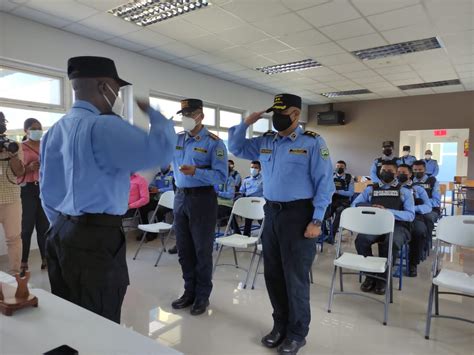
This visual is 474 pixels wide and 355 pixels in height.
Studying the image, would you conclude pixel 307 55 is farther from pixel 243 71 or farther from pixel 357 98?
pixel 357 98

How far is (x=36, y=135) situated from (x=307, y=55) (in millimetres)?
4230

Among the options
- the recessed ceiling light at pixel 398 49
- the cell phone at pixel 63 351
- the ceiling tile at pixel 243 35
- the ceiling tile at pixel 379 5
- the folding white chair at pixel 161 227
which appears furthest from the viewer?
the recessed ceiling light at pixel 398 49

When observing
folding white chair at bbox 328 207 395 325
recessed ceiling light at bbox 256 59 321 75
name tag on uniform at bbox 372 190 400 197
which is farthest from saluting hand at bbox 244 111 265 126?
recessed ceiling light at bbox 256 59 321 75

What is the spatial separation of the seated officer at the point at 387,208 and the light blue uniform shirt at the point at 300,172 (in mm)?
1496

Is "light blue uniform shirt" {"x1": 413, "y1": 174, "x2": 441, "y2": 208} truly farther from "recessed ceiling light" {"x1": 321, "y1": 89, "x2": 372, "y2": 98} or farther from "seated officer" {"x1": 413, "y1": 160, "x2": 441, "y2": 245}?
"recessed ceiling light" {"x1": 321, "y1": 89, "x2": 372, "y2": 98}

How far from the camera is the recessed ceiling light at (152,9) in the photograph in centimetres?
387

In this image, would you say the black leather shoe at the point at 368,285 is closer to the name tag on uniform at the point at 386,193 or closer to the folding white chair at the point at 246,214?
the name tag on uniform at the point at 386,193

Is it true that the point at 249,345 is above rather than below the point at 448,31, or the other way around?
below

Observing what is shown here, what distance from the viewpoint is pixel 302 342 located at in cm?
217

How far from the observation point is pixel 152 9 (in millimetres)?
4074

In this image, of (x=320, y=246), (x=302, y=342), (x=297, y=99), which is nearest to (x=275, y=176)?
(x=297, y=99)

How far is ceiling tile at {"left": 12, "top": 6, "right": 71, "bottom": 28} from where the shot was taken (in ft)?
12.9

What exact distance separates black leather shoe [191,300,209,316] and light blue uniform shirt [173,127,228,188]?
3.11 ft

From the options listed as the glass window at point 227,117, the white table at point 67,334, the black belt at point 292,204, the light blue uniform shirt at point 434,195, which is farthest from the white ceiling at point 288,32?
the white table at point 67,334
